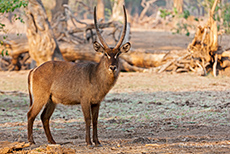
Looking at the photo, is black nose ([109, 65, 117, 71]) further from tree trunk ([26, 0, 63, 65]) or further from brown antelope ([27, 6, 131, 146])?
tree trunk ([26, 0, 63, 65])

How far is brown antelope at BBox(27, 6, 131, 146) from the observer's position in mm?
5211

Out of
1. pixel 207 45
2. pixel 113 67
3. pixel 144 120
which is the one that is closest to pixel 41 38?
pixel 207 45

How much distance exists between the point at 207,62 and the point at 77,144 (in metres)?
9.02

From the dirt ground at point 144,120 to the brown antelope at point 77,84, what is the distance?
1.53 feet

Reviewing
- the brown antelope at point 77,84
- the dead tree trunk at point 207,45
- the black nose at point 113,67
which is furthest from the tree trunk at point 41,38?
the black nose at point 113,67

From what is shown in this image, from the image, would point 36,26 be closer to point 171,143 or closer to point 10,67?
point 10,67

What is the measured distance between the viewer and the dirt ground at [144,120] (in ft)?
15.6

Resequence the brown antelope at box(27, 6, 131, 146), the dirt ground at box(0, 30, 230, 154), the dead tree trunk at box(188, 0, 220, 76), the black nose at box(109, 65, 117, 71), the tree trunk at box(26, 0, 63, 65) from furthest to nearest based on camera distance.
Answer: the tree trunk at box(26, 0, 63, 65) → the dead tree trunk at box(188, 0, 220, 76) → the brown antelope at box(27, 6, 131, 146) → the black nose at box(109, 65, 117, 71) → the dirt ground at box(0, 30, 230, 154)

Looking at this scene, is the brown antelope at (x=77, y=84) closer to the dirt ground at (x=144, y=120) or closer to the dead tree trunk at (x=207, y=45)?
the dirt ground at (x=144, y=120)

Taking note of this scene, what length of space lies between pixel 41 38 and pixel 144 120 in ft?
25.0

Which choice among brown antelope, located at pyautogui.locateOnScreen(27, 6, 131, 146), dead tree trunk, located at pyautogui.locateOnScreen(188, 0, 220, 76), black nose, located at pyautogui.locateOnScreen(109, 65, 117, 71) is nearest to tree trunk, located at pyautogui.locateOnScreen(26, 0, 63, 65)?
dead tree trunk, located at pyautogui.locateOnScreen(188, 0, 220, 76)

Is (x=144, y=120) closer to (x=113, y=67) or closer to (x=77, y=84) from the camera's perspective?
(x=77, y=84)

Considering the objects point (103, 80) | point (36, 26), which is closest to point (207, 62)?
point (36, 26)

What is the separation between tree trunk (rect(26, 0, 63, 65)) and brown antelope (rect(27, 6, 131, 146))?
26.2ft
